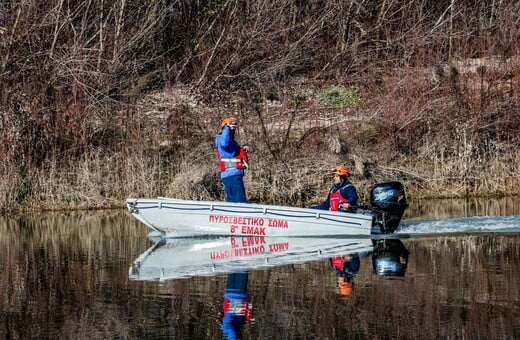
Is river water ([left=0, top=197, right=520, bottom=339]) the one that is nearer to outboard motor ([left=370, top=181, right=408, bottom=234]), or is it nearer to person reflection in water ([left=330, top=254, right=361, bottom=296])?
person reflection in water ([left=330, top=254, right=361, bottom=296])

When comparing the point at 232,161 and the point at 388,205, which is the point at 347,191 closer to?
the point at 388,205

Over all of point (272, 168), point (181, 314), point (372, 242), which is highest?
point (272, 168)

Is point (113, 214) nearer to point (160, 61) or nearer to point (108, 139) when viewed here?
point (108, 139)

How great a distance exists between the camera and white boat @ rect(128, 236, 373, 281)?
49.6ft

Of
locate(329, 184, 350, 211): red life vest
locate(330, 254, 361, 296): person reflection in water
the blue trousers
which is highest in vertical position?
the blue trousers

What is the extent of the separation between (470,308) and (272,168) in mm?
14030

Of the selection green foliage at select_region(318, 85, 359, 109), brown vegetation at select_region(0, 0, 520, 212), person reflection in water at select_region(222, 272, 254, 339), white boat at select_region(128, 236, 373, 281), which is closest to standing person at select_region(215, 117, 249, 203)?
white boat at select_region(128, 236, 373, 281)

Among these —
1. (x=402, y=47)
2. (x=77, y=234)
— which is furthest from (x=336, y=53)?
(x=77, y=234)

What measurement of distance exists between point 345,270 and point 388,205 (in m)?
4.16

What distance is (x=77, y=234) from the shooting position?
20.2 meters

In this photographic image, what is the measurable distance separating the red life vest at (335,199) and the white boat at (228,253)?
554 millimetres

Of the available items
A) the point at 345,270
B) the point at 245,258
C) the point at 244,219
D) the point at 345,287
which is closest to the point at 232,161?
the point at 244,219

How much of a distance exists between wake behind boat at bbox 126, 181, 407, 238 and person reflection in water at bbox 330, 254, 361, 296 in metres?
2.14

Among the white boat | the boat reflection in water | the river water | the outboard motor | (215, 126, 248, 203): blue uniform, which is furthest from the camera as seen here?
the outboard motor
